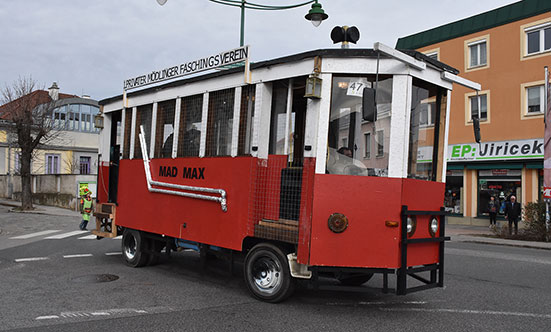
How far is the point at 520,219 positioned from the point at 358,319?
Result: 58.7 ft

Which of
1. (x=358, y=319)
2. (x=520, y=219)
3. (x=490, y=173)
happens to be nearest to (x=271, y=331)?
(x=358, y=319)

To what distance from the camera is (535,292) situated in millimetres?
7430

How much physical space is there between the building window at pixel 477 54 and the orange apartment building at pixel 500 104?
0.15 ft

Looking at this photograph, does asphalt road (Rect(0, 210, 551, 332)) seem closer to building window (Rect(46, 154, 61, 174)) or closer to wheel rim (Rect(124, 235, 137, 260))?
wheel rim (Rect(124, 235, 137, 260))

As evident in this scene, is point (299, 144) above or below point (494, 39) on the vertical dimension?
below

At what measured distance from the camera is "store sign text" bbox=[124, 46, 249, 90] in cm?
691

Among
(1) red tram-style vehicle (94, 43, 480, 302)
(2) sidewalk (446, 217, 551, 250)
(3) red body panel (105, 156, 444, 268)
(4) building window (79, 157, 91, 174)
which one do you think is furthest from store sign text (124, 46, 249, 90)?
(4) building window (79, 157, 91, 174)

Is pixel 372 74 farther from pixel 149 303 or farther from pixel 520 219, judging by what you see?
pixel 520 219

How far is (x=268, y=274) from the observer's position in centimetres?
638

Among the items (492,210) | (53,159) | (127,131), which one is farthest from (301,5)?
(53,159)

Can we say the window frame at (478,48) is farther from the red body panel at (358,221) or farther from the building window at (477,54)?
the red body panel at (358,221)

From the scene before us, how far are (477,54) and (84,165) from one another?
34642 mm

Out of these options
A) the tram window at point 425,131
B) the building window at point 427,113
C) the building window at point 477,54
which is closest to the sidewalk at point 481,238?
the building window at point 477,54

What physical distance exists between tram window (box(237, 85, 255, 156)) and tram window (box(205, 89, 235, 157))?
0.24 m
